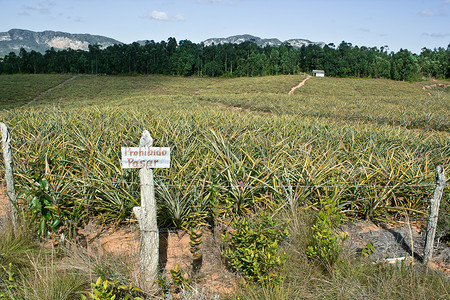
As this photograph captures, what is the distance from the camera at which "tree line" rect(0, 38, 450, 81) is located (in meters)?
71.3

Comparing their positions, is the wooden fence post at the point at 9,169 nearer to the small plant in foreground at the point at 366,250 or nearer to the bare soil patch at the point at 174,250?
the bare soil patch at the point at 174,250

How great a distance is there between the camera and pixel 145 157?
231 centimetres

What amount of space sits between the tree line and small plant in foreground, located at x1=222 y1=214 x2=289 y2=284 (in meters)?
74.4

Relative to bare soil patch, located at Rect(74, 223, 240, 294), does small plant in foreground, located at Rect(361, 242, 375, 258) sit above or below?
above

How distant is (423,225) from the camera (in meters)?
3.75

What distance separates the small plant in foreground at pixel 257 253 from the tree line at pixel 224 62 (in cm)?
7438

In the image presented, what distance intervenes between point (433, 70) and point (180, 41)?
73.7m

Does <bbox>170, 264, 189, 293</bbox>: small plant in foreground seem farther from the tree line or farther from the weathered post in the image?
the tree line

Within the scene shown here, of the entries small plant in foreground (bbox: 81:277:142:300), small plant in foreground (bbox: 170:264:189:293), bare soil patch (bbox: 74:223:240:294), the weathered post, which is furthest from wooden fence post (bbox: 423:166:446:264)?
small plant in foreground (bbox: 81:277:142:300)

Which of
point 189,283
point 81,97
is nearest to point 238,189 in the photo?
point 189,283

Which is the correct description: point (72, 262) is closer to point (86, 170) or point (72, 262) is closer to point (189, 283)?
point (189, 283)

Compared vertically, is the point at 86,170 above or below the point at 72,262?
above

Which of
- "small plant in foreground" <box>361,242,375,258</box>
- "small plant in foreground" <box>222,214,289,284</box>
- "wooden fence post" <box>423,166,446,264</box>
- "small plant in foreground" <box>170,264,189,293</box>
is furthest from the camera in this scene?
"wooden fence post" <box>423,166,446,264</box>

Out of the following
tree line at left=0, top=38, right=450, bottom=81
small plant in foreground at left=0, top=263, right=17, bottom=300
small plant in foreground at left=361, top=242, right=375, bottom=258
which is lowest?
small plant in foreground at left=0, top=263, right=17, bottom=300
